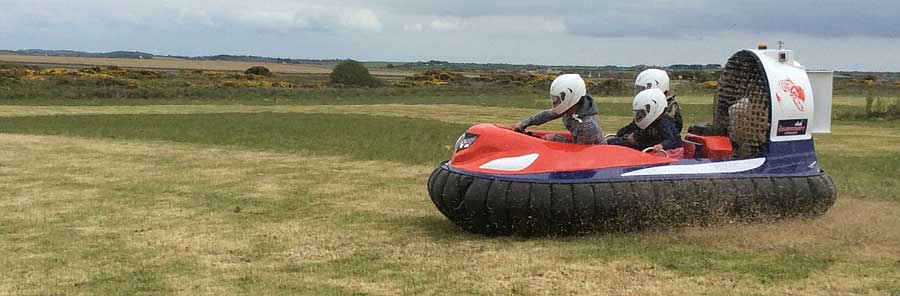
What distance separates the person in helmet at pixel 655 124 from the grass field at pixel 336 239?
0.85m

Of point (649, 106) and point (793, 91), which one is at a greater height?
point (793, 91)

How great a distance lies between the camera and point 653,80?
28.8 feet

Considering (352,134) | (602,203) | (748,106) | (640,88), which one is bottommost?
(352,134)

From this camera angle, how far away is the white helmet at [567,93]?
7715mm

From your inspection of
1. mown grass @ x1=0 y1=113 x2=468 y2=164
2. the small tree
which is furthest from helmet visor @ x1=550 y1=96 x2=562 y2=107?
the small tree

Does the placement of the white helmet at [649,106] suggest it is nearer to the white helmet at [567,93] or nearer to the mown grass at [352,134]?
the white helmet at [567,93]

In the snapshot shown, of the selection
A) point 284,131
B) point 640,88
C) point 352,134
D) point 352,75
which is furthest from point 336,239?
point 352,75

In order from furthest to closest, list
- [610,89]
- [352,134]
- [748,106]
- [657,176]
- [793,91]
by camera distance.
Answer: [610,89], [352,134], [748,106], [793,91], [657,176]

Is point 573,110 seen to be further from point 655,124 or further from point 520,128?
point 655,124

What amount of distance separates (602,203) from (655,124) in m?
1.44

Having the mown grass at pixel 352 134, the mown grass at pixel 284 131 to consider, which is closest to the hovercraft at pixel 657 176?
the mown grass at pixel 352 134

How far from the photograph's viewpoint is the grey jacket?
24.8 ft

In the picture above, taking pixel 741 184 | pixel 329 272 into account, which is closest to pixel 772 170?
pixel 741 184

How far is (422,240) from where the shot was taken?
7422 mm
